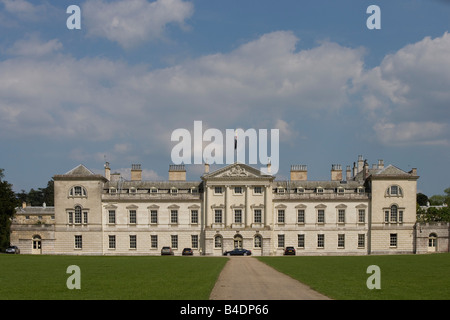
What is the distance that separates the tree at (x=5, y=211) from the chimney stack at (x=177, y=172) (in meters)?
17.5

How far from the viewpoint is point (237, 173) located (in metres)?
63.5

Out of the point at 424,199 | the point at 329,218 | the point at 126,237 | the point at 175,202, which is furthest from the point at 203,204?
the point at 424,199

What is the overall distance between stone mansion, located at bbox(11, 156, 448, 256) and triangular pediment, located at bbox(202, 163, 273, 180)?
11 cm

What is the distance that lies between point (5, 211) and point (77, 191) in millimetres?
7854

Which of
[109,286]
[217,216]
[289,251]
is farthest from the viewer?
[217,216]

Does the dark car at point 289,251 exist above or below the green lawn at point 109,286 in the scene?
below

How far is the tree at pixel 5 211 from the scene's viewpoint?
6278 centimetres

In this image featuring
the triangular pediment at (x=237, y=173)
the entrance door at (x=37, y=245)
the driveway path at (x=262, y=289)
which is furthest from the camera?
the entrance door at (x=37, y=245)

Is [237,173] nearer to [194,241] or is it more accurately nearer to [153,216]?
[194,241]

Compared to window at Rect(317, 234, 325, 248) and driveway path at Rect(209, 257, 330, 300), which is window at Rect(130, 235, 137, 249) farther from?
driveway path at Rect(209, 257, 330, 300)

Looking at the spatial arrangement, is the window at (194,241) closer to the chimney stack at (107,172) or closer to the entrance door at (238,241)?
the entrance door at (238,241)

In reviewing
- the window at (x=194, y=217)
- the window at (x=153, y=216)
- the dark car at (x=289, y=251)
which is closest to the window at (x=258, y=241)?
→ the dark car at (x=289, y=251)

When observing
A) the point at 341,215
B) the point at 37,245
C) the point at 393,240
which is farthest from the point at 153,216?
the point at 393,240

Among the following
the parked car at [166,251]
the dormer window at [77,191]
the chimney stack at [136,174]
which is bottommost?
the parked car at [166,251]
